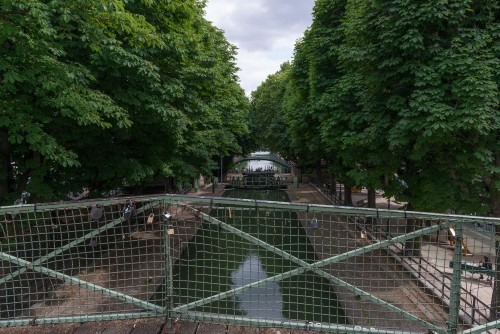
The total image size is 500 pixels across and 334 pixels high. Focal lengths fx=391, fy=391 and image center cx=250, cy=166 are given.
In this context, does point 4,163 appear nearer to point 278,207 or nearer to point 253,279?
point 253,279

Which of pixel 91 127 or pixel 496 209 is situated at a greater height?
pixel 91 127

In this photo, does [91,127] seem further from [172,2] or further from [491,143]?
[491,143]

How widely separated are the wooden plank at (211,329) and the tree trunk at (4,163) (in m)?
8.64

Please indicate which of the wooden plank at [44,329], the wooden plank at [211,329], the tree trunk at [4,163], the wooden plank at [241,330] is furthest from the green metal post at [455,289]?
the tree trunk at [4,163]

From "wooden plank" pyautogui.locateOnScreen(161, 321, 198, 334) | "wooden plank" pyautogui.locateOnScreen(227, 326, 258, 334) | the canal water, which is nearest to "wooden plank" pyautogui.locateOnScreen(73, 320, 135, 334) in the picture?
"wooden plank" pyautogui.locateOnScreen(161, 321, 198, 334)

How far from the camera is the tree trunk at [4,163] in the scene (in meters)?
9.99

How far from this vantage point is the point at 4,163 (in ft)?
34.1

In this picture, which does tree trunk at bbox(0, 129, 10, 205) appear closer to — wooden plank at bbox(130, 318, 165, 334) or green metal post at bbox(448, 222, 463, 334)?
wooden plank at bbox(130, 318, 165, 334)

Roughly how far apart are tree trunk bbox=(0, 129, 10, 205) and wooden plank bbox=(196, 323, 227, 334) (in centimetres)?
864

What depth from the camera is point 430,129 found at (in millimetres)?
9133

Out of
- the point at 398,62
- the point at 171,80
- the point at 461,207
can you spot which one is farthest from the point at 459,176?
the point at 171,80

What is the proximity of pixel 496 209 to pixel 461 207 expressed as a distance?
0.80m

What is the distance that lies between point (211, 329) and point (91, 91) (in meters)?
7.47

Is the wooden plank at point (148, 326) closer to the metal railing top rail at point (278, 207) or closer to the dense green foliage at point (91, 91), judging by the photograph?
the metal railing top rail at point (278, 207)
